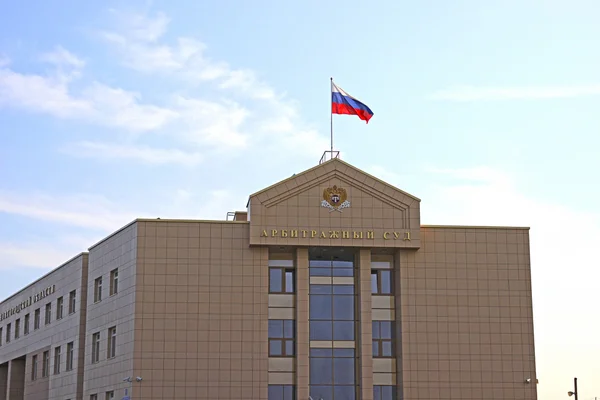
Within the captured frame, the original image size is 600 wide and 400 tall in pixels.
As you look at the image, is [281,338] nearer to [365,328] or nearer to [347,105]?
[365,328]

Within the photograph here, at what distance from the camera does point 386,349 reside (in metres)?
57.2

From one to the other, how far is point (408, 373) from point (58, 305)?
25.9 metres

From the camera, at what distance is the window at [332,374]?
56312mm

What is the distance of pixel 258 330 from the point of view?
55969 mm

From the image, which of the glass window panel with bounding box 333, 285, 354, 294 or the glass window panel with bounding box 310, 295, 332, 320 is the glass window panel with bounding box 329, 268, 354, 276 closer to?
the glass window panel with bounding box 333, 285, 354, 294

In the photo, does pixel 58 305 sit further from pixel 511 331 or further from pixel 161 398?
pixel 511 331

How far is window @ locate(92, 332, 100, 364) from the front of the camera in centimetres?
6103

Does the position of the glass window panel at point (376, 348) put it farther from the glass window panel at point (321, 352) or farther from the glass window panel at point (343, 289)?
the glass window panel at point (343, 289)

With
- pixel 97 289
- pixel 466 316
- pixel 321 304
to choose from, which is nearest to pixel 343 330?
pixel 321 304

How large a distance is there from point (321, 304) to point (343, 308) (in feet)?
4.22

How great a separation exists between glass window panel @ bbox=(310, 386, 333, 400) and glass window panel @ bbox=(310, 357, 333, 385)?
0.27 metres

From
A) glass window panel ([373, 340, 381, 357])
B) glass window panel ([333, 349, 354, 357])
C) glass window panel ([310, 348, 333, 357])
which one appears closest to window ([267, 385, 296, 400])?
glass window panel ([310, 348, 333, 357])

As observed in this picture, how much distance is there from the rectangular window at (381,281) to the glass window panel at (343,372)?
4.40 metres

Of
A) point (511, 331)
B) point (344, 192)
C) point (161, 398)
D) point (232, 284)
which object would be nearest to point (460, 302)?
point (511, 331)
